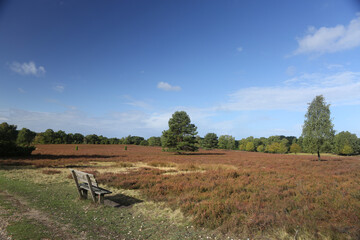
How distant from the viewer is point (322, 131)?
23.8 m

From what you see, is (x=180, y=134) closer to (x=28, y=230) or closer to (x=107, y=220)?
(x=107, y=220)

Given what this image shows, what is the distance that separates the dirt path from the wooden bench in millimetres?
1455

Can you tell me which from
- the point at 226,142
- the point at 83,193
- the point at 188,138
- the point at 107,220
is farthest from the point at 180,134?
the point at 226,142

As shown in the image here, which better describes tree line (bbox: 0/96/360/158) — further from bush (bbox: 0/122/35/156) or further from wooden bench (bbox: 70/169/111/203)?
wooden bench (bbox: 70/169/111/203)

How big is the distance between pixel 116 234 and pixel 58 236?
4.35 feet

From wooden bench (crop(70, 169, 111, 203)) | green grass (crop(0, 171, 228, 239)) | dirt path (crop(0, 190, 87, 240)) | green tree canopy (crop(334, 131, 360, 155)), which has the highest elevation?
green tree canopy (crop(334, 131, 360, 155))

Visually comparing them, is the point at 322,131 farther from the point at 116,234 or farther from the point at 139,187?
→ the point at 116,234

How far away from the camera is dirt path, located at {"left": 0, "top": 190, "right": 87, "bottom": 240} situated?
4.36 m

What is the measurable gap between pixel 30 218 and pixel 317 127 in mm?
29747

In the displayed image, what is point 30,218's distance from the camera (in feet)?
17.4

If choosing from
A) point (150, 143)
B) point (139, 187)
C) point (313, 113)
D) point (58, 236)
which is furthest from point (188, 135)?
point (150, 143)

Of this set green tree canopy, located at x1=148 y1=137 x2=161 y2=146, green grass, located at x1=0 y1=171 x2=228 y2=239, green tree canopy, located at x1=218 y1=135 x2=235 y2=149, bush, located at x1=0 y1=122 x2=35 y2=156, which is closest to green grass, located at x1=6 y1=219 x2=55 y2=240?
green grass, located at x1=0 y1=171 x2=228 y2=239

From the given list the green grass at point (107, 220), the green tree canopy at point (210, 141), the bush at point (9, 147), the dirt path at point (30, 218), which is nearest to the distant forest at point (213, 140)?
the green tree canopy at point (210, 141)

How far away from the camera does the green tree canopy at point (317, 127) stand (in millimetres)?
23828
